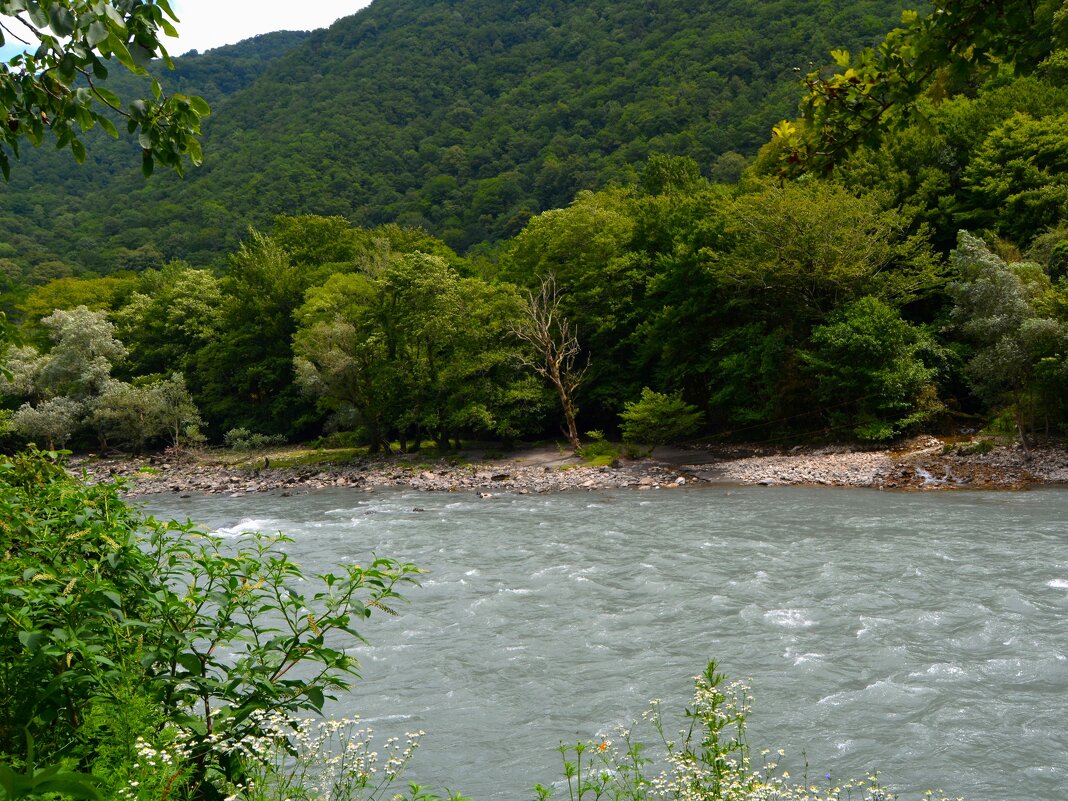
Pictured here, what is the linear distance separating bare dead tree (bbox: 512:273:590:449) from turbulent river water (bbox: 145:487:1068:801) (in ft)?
41.2

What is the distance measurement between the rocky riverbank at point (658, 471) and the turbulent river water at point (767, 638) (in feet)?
7.69

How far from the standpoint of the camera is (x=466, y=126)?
328 ft

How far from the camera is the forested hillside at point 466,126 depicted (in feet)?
234

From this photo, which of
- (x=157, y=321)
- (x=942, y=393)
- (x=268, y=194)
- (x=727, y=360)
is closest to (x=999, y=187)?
(x=942, y=393)

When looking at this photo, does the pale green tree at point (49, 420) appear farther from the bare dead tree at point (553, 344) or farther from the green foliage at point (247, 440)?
the bare dead tree at point (553, 344)

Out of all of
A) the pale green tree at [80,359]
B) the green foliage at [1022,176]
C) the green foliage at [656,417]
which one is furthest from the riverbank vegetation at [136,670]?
the pale green tree at [80,359]

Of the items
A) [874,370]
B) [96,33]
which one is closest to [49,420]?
[874,370]

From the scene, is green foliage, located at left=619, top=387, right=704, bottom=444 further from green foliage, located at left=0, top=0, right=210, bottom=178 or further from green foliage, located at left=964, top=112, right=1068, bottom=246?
green foliage, located at left=0, top=0, right=210, bottom=178

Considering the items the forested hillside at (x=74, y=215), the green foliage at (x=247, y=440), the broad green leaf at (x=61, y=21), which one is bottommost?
the green foliage at (x=247, y=440)

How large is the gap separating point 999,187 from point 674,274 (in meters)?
11.2

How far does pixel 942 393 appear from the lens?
81.0ft

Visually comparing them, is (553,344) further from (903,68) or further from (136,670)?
(136,670)

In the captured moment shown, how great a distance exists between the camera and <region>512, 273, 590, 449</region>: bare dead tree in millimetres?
29609

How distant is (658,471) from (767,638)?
1583 cm
